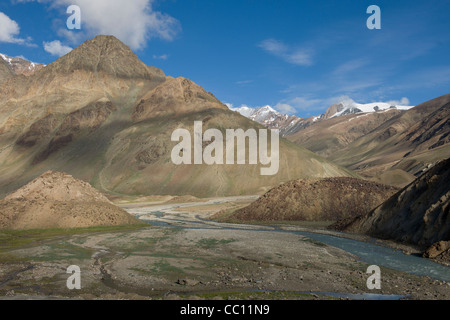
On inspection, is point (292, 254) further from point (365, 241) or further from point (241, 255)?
point (365, 241)

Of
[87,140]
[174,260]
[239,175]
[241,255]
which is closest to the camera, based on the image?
[174,260]

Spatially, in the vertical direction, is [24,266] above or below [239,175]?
below

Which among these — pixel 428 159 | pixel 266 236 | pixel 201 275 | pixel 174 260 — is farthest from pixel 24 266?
pixel 428 159

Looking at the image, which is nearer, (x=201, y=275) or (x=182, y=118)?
(x=201, y=275)

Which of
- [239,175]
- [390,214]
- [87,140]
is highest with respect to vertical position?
[87,140]
